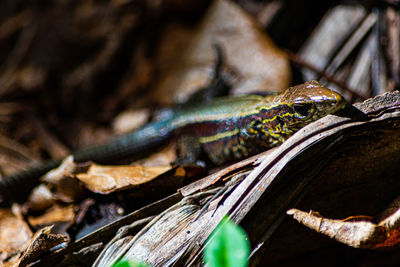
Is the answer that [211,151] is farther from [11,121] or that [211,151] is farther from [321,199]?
[11,121]

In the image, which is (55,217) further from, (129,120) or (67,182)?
(129,120)

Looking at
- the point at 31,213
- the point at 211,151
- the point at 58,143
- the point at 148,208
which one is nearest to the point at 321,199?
the point at 148,208

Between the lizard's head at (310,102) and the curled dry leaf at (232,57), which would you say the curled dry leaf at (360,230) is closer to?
the lizard's head at (310,102)

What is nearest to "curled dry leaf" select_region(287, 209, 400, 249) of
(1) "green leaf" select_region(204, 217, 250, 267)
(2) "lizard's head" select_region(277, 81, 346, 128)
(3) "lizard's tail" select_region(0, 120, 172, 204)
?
(2) "lizard's head" select_region(277, 81, 346, 128)

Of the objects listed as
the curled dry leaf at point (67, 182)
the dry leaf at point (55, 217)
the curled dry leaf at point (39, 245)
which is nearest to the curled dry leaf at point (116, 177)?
the curled dry leaf at point (67, 182)

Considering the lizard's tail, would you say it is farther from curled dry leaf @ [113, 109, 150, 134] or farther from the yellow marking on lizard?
curled dry leaf @ [113, 109, 150, 134]

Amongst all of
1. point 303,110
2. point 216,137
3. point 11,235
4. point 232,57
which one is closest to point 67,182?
point 11,235

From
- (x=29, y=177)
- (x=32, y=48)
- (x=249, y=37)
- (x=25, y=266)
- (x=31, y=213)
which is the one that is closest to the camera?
(x=25, y=266)
